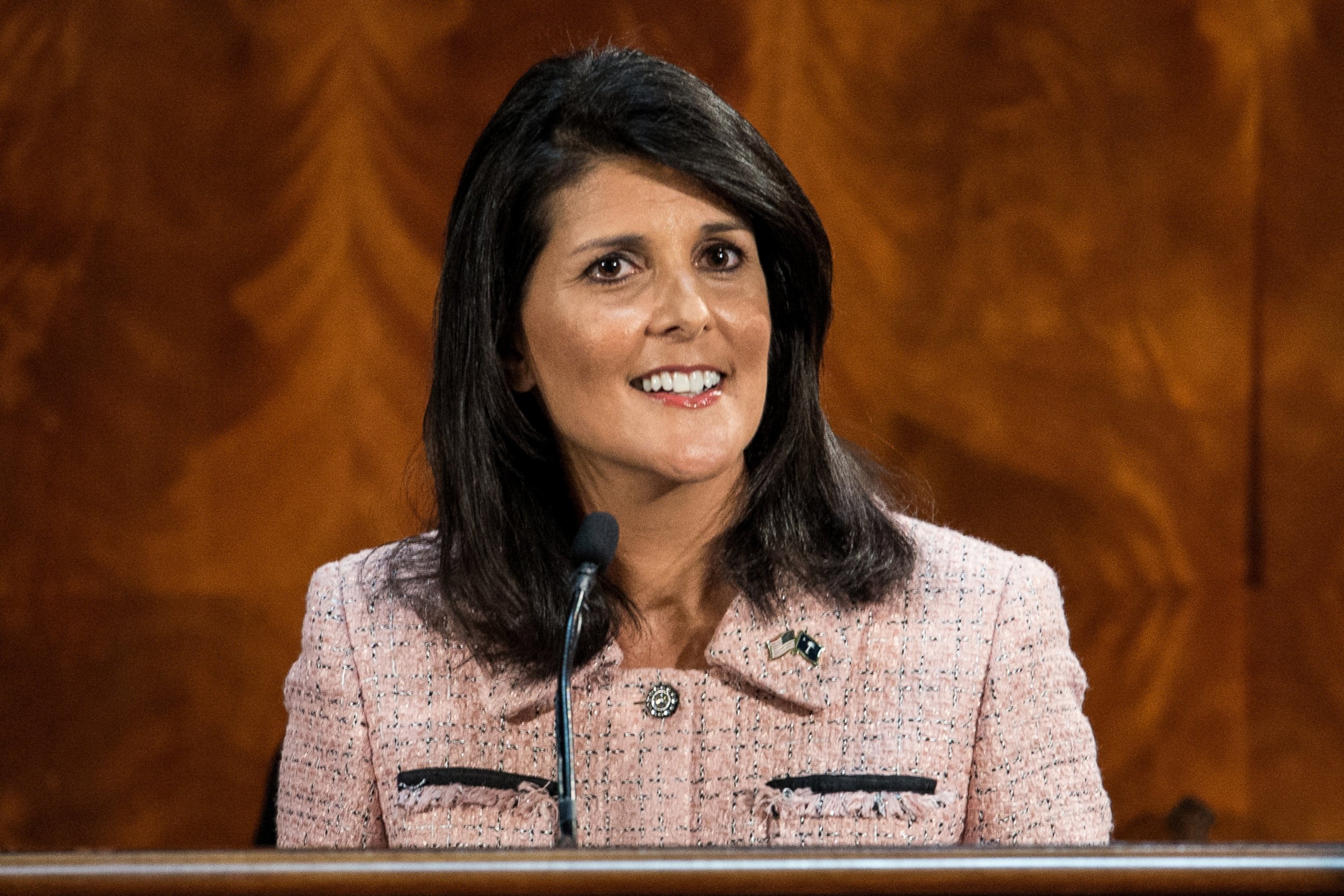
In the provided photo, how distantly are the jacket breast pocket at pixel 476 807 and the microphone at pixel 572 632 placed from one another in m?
0.39

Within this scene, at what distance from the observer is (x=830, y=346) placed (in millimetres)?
2930

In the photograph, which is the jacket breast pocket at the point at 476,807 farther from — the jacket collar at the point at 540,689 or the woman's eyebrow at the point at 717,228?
the woman's eyebrow at the point at 717,228

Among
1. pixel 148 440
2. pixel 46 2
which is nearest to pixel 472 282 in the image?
pixel 148 440

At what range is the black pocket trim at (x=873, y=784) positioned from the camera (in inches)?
64.1

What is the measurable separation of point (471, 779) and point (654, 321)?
0.57 meters

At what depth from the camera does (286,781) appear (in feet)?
5.90

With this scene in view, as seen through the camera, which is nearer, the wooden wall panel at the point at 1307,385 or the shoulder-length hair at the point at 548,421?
the shoulder-length hair at the point at 548,421

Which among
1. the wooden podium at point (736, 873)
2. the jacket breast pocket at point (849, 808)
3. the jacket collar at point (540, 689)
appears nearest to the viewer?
the wooden podium at point (736, 873)

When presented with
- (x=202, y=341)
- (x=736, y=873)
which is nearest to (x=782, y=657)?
(x=736, y=873)

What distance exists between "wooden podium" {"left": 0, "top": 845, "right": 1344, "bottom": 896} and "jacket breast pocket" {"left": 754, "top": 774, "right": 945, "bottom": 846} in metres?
0.79

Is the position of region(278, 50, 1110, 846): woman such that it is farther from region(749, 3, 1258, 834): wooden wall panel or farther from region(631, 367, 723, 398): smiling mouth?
region(749, 3, 1258, 834): wooden wall panel

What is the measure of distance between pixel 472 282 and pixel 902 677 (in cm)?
70

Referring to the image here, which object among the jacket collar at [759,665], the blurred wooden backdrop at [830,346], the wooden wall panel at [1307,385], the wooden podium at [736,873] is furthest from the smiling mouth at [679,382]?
the wooden wall panel at [1307,385]

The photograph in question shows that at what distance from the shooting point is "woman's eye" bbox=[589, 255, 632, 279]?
5.57ft
